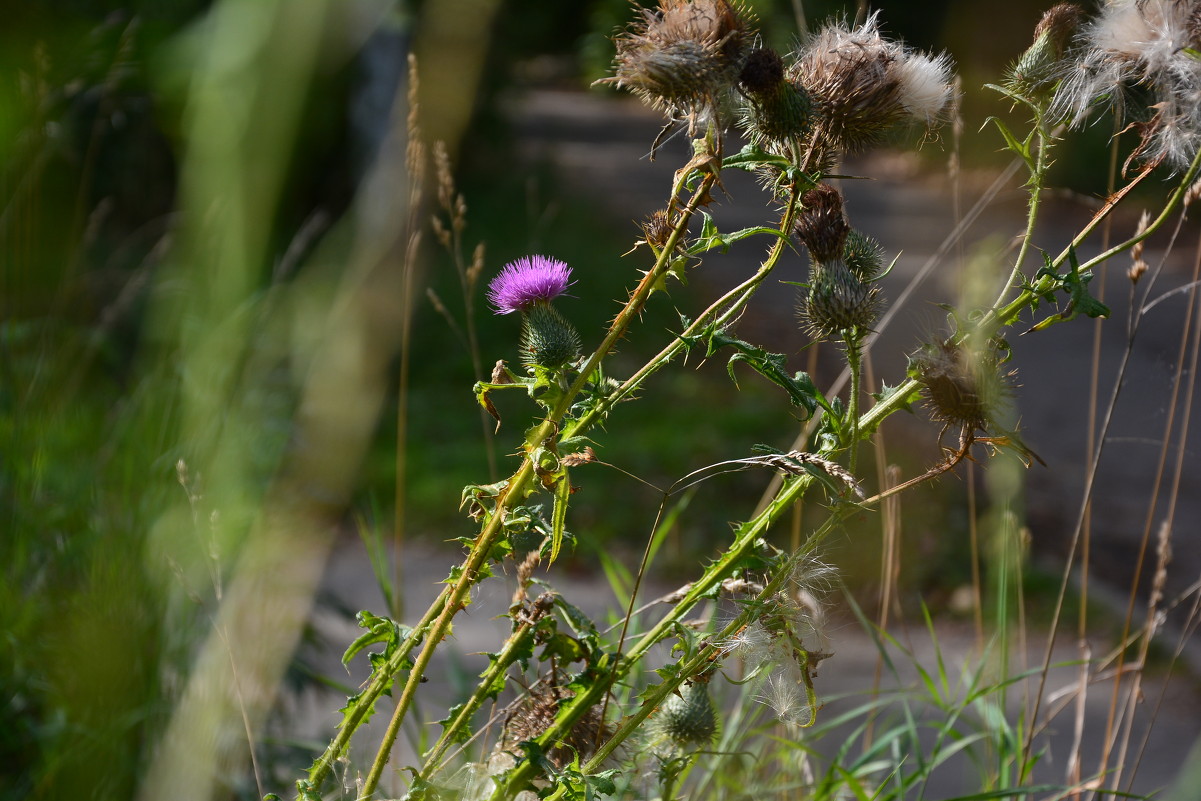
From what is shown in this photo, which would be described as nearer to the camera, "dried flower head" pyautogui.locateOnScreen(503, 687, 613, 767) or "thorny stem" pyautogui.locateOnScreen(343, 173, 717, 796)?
"thorny stem" pyautogui.locateOnScreen(343, 173, 717, 796)

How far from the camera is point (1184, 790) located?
1.43 metres

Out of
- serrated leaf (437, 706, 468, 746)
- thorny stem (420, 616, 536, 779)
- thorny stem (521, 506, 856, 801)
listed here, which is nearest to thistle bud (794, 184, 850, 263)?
thorny stem (521, 506, 856, 801)

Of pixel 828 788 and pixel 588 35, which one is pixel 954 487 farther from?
pixel 588 35

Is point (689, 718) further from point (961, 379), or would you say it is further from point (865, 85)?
point (865, 85)

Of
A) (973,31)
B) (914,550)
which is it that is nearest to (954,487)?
(914,550)

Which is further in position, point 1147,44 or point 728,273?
point 728,273

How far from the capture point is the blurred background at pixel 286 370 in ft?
6.45

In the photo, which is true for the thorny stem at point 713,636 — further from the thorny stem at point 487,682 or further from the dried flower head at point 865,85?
the dried flower head at point 865,85

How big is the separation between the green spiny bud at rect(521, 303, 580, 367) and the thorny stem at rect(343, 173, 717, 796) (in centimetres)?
8

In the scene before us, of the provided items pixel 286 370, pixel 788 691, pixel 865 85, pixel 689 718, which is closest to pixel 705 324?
pixel 865 85

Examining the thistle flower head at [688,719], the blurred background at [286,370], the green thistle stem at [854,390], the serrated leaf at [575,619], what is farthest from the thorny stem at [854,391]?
the thistle flower head at [688,719]

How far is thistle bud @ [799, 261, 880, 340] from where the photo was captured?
41.9 inches

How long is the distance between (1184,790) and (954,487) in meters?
4.05

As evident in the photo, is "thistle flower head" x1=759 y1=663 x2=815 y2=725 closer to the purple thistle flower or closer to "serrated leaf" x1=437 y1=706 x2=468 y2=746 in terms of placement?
"serrated leaf" x1=437 y1=706 x2=468 y2=746
